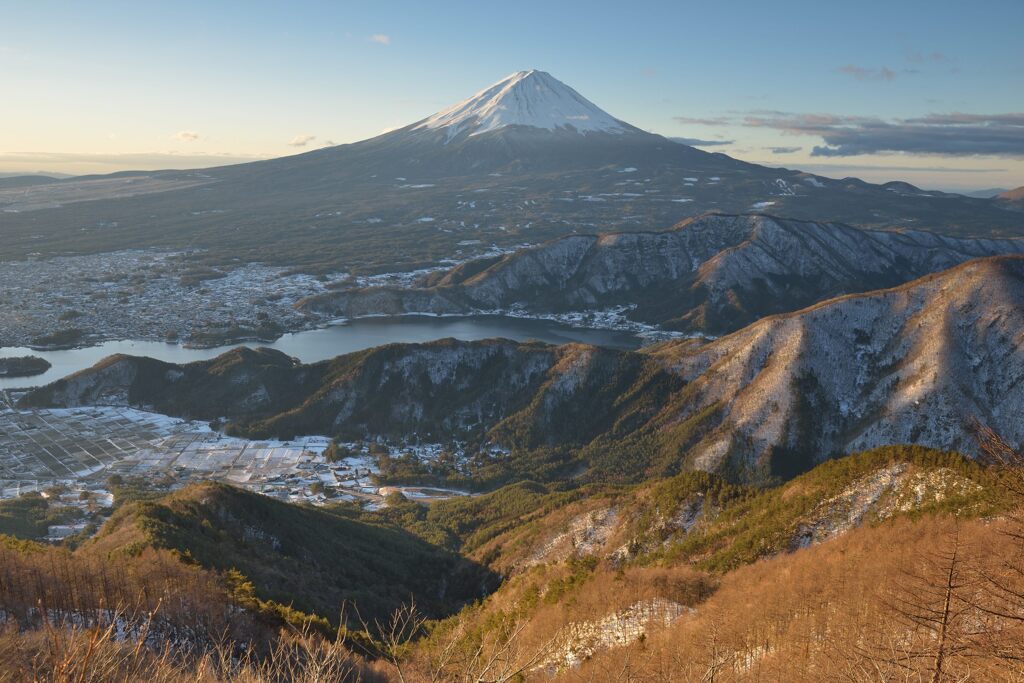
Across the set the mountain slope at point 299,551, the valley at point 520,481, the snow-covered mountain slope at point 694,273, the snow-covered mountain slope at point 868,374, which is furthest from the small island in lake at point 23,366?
the snow-covered mountain slope at point 868,374

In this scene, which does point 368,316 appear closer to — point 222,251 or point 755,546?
point 222,251

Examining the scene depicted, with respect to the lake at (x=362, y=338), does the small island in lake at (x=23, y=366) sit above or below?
above

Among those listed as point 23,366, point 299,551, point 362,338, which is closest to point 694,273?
point 362,338

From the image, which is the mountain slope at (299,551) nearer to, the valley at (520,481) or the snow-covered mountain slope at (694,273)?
the valley at (520,481)

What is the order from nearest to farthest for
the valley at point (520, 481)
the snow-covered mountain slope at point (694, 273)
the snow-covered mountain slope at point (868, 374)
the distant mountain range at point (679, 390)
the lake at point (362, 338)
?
the valley at point (520, 481) < the snow-covered mountain slope at point (868, 374) < the distant mountain range at point (679, 390) < the lake at point (362, 338) < the snow-covered mountain slope at point (694, 273)

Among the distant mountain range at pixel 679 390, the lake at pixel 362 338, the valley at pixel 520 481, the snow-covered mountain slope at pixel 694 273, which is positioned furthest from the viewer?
the snow-covered mountain slope at pixel 694 273

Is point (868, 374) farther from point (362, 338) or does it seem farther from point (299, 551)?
point (362, 338)
